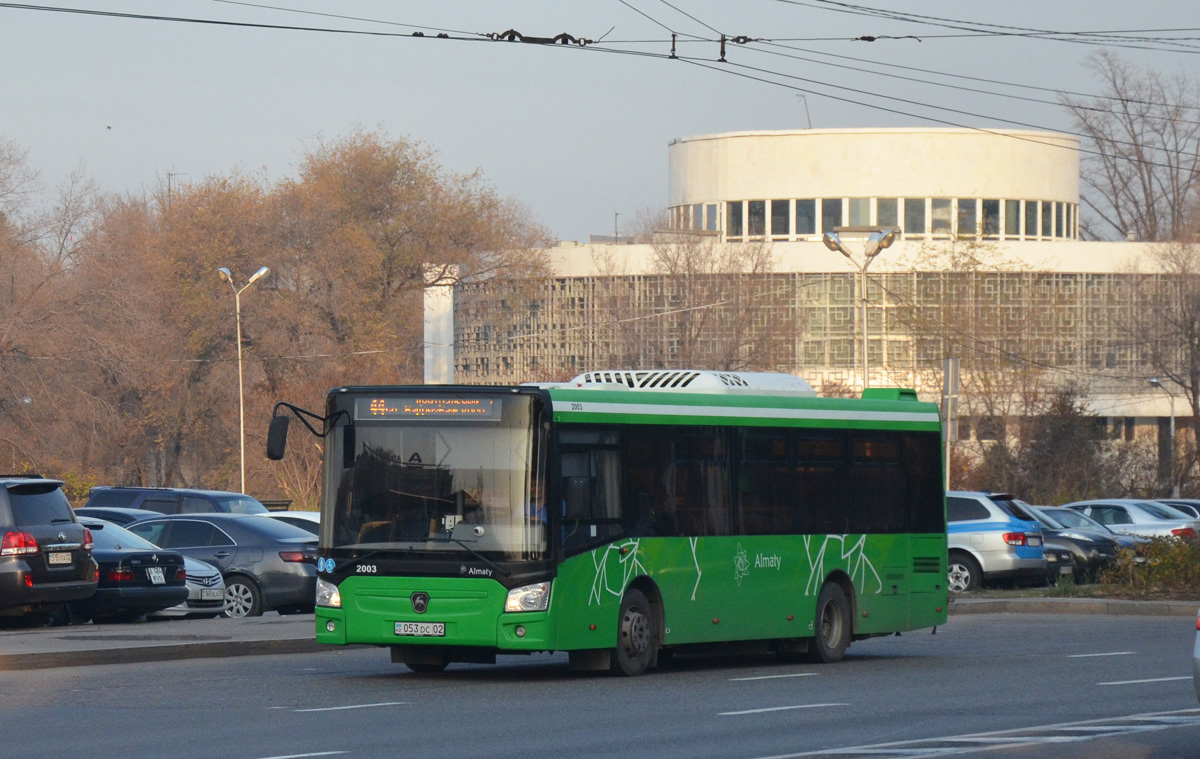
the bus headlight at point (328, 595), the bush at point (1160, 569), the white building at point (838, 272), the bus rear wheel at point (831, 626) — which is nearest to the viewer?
the bus headlight at point (328, 595)

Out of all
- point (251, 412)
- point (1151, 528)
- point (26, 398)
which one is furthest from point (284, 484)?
point (1151, 528)

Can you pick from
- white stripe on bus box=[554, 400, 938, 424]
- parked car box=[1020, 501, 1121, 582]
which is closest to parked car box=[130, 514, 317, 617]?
white stripe on bus box=[554, 400, 938, 424]

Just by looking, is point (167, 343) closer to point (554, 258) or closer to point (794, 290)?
point (554, 258)

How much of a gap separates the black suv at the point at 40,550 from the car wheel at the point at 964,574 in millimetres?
14495

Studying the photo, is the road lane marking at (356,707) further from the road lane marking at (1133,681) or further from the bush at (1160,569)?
the bush at (1160,569)

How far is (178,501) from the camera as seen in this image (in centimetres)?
2820

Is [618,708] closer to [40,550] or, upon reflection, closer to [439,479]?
[439,479]

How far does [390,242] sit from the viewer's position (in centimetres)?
7806

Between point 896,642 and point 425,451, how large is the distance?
8263 millimetres

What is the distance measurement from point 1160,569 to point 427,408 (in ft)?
48.7

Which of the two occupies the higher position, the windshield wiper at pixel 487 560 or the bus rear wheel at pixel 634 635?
the windshield wiper at pixel 487 560

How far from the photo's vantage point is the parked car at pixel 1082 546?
3045 cm

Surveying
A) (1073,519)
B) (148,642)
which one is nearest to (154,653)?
(148,642)

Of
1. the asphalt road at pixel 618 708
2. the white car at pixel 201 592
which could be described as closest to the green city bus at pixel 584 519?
the asphalt road at pixel 618 708
